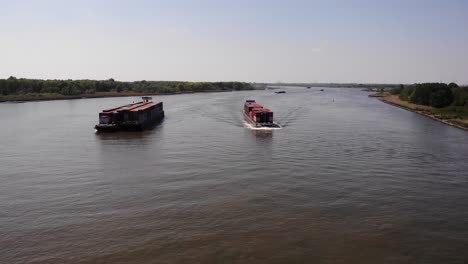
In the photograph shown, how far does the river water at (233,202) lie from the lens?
673 inches

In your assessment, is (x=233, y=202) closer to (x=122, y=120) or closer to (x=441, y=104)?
(x=122, y=120)

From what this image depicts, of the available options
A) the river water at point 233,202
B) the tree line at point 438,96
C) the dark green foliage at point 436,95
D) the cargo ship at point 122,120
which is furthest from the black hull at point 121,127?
the dark green foliage at point 436,95

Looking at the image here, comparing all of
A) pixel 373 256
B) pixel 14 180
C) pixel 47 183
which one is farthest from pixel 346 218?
pixel 14 180

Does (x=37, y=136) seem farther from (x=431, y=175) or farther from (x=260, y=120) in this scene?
(x=431, y=175)

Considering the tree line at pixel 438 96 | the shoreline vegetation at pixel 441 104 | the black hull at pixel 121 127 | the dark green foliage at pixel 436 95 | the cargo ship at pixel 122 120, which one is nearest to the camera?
the black hull at pixel 121 127

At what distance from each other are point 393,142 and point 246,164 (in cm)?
2237

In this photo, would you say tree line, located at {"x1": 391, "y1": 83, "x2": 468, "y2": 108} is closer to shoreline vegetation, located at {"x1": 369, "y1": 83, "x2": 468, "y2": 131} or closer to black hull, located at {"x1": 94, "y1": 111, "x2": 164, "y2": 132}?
shoreline vegetation, located at {"x1": 369, "y1": 83, "x2": 468, "y2": 131}

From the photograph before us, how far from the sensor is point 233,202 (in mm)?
23141

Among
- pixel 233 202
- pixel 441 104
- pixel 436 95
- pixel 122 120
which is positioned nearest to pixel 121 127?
pixel 122 120

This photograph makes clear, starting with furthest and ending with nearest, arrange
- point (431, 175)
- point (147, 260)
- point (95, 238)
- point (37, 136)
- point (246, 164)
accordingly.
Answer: point (37, 136) → point (246, 164) → point (431, 175) → point (95, 238) → point (147, 260)

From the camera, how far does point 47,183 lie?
27359 mm

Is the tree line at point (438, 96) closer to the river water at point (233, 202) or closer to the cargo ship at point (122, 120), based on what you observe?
the river water at point (233, 202)

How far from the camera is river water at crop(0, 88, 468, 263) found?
17.1 metres

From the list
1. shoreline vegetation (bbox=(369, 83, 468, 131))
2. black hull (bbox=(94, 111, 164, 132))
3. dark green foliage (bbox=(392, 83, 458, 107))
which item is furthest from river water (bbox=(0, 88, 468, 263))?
dark green foliage (bbox=(392, 83, 458, 107))
